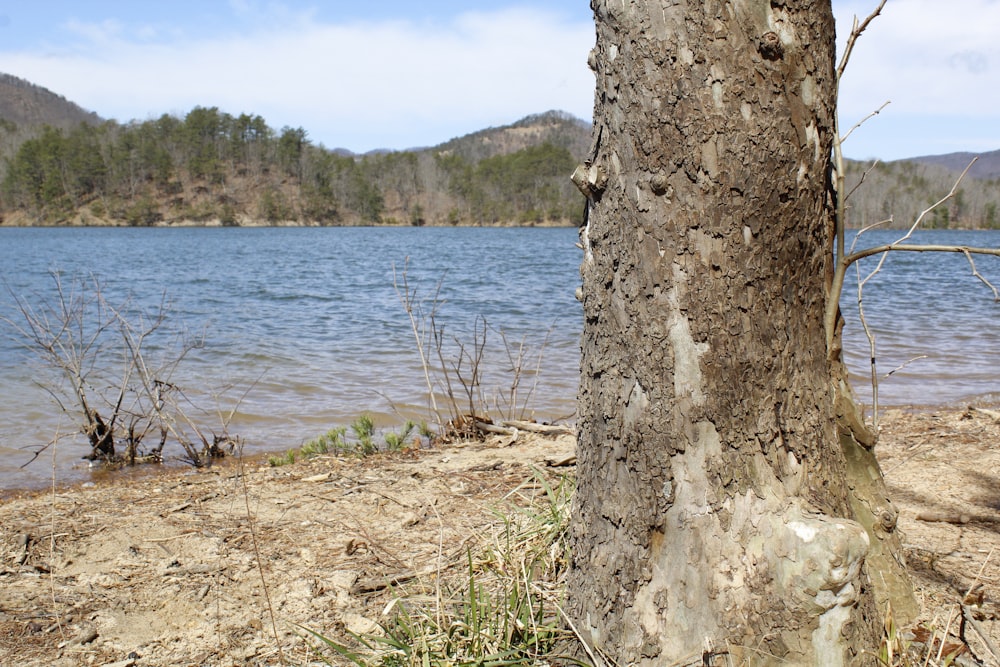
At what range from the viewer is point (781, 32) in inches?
68.1

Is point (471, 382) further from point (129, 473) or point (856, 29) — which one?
point (856, 29)

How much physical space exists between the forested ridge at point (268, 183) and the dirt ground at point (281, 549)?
8801 cm

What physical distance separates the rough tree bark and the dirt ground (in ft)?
1.94

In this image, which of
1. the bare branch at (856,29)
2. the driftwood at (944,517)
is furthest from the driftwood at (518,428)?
the bare branch at (856,29)

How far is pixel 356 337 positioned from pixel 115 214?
90.1 meters

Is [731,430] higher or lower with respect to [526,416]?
higher

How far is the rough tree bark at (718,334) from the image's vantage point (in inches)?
67.7

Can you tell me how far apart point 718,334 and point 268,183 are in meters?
109

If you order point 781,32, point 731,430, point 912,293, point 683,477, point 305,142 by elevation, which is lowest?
point 912,293

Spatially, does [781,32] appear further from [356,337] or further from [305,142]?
[305,142]

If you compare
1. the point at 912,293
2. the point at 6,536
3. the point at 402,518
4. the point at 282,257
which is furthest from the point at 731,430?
the point at 282,257

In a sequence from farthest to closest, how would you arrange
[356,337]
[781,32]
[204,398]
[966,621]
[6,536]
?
[356,337] → [204,398] → [6,536] → [966,621] → [781,32]

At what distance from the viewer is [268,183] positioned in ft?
339

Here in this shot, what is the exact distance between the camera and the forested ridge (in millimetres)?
91500
